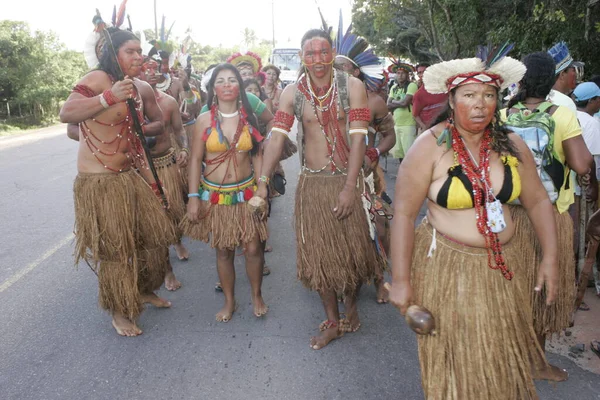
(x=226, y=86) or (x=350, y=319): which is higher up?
(x=226, y=86)

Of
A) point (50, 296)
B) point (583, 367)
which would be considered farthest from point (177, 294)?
point (583, 367)

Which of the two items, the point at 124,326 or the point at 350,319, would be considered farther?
the point at 124,326

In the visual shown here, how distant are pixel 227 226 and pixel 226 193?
0.26m

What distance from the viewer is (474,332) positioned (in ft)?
6.71

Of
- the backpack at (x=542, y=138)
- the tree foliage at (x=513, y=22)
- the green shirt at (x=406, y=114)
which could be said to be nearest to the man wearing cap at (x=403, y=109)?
the green shirt at (x=406, y=114)

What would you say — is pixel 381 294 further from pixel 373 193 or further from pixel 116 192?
pixel 116 192

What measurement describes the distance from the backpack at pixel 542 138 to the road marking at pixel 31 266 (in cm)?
452

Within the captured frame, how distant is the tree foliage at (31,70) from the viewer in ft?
66.8

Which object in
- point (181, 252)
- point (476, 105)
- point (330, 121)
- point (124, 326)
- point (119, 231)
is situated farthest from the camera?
point (181, 252)

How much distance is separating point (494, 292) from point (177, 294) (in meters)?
2.98

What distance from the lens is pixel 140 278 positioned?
379 cm

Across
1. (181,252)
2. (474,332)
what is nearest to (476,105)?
(474,332)

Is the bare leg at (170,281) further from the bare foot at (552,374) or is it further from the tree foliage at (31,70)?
the tree foliage at (31,70)

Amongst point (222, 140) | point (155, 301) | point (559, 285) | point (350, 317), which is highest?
point (222, 140)
